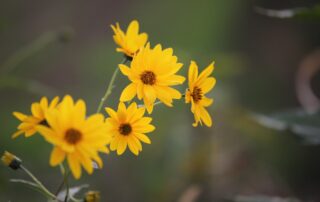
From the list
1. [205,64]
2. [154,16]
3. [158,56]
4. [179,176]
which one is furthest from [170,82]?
[154,16]

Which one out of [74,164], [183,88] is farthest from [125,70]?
[183,88]

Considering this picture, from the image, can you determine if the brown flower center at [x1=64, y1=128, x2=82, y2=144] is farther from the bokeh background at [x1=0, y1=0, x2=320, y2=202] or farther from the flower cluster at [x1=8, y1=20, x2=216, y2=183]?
the bokeh background at [x1=0, y1=0, x2=320, y2=202]

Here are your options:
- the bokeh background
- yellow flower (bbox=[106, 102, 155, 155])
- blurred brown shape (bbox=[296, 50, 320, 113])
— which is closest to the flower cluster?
yellow flower (bbox=[106, 102, 155, 155])

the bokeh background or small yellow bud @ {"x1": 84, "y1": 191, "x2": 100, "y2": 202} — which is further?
the bokeh background

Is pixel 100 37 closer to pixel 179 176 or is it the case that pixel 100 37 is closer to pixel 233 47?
pixel 233 47

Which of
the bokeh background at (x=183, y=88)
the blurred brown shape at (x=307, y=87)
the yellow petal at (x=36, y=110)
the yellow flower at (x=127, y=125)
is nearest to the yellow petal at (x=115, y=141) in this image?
the yellow flower at (x=127, y=125)

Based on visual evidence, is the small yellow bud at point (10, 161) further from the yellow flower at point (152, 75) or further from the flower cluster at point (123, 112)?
the yellow flower at point (152, 75)
